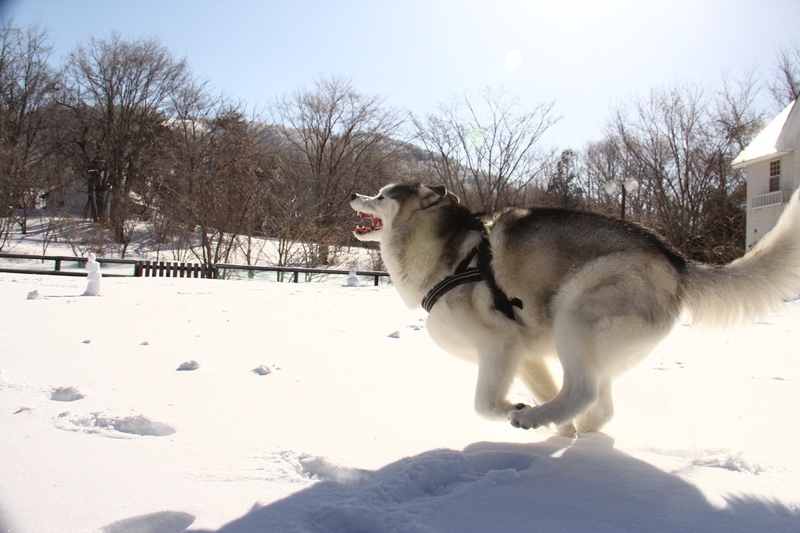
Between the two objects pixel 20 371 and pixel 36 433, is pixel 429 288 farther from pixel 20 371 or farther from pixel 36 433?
pixel 20 371

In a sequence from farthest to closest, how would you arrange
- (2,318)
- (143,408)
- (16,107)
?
1. (16,107)
2. (2,318)
3. (143,408)

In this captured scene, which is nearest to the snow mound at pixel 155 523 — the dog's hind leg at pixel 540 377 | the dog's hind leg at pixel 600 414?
the dog's hind leg at pixel 540 377

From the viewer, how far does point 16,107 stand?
33312 millimetres

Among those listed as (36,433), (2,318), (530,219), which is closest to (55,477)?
(36,433)

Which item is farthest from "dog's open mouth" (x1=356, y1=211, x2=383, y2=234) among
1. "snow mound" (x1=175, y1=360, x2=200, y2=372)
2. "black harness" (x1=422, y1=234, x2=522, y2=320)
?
Answer: "snow mound" (x1=175, y1=360, x2=200, y2=372)

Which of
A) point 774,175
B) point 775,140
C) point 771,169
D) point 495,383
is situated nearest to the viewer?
point 495,383

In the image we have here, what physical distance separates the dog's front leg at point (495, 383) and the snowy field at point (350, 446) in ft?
0.57

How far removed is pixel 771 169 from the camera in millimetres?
26891

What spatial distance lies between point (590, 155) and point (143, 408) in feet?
151

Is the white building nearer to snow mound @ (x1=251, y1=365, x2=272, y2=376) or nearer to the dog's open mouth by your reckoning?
the dog's open mouth

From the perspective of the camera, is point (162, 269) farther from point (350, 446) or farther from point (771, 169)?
point (771, 169)

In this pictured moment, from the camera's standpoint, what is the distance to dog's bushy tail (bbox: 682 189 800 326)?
105 inches

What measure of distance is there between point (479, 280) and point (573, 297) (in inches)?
23.5

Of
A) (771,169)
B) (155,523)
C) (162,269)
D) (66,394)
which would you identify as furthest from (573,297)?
(771,169)
